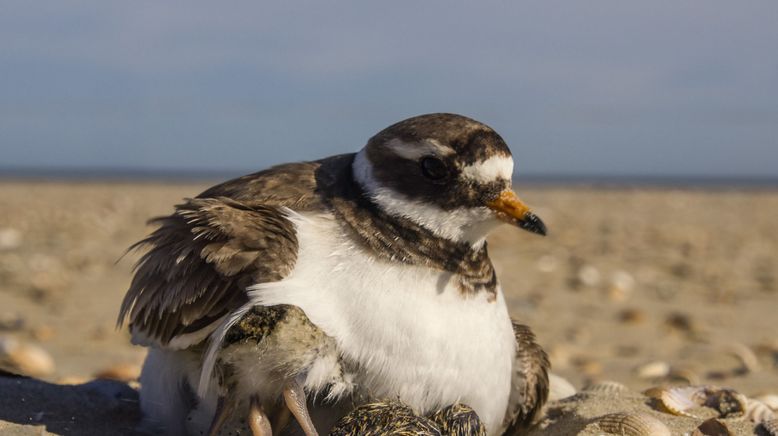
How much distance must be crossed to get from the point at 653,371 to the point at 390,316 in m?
3.84

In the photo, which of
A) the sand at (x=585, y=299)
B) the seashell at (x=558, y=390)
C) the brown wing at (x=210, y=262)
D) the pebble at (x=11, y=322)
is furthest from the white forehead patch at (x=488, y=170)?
the pebble at (x=11, y=322)

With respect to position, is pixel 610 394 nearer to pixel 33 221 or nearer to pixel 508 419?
pixel 508 419

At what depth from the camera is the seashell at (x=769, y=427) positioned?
4.33 metres

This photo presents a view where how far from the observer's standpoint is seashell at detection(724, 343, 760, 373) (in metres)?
7.12

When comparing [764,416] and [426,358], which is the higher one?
[426,358]

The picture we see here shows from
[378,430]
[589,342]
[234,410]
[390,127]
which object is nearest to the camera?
[378,430]

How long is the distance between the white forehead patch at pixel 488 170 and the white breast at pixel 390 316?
1.44 ft

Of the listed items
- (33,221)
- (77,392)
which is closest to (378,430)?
(77,392)

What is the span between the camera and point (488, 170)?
3.76 meters

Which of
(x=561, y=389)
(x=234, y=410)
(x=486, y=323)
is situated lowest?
(x=561, y=389)

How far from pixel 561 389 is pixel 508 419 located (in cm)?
110

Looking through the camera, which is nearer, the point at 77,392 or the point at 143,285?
the point at 143,285

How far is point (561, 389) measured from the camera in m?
5.54

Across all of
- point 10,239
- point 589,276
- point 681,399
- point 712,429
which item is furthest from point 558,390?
point 10,239
